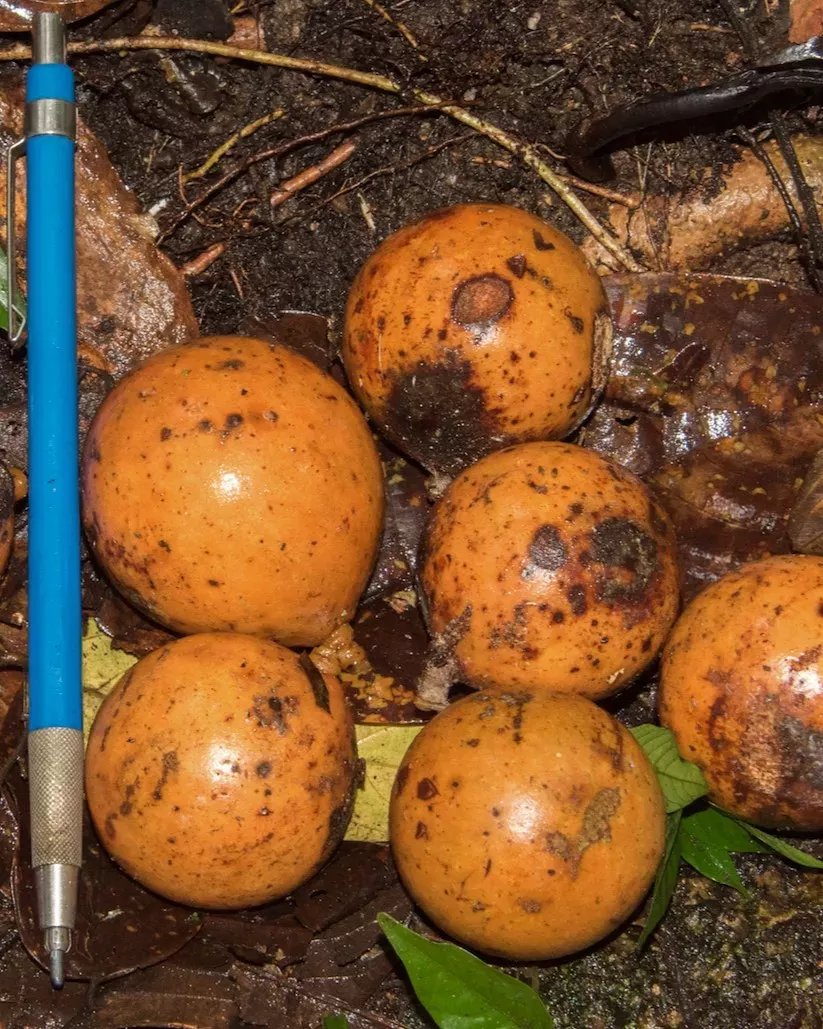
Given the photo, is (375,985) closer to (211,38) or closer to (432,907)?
(432,907)

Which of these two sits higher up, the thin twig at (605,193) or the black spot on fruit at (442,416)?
the thin twig at (605,193)

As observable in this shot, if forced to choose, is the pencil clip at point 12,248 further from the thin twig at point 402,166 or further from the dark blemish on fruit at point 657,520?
the dark blemish on fruit at point 657,520

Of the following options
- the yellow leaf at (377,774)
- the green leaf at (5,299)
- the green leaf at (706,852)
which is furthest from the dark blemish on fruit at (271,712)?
the green leaf at (5,299)

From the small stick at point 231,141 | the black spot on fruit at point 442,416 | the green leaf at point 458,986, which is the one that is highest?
the small stick at point 231,141

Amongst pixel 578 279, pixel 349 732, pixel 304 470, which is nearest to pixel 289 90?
pixel 578 279

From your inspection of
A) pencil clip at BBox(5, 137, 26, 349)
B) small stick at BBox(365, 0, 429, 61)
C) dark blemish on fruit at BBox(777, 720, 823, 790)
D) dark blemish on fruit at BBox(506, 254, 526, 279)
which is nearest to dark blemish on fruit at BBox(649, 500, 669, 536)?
dark blemish on fruit at BBox(777, 720, 823, 790)

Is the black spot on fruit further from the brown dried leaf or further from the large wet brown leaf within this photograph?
the large wet brown leaf

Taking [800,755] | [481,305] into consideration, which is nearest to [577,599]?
[800,755]
